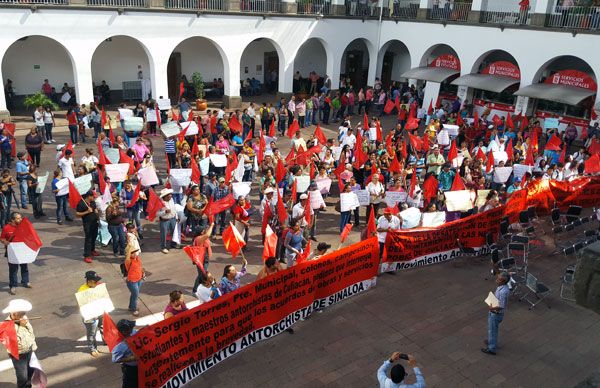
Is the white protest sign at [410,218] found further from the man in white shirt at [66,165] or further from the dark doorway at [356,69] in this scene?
the dark doorway at [356,69]

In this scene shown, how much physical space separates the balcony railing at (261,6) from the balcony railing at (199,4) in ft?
3.81

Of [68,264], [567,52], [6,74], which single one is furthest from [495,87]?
[6,74]

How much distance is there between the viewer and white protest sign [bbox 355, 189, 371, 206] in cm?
1329

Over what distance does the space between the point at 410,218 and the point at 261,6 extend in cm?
1926

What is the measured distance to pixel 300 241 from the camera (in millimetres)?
10586

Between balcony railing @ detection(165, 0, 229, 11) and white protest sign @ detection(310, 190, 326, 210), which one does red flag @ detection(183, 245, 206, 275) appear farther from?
balcony railing @ detection(165, 0, 229, 11)

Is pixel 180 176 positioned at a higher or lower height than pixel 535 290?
higher

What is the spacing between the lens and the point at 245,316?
8.42 meters

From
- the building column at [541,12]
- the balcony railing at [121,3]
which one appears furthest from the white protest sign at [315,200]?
the building column at [541,12]

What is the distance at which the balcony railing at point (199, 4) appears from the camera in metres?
24.8

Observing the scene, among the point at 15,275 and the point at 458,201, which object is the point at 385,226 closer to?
the point at 458,201

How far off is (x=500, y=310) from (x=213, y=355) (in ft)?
15.5

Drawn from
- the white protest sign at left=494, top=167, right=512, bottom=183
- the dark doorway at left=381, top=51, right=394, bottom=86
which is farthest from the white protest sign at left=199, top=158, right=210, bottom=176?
the dark doorway at left=381, top=51, right=394, bottom=86

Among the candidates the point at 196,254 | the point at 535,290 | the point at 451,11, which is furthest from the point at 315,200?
the point at 451,11
